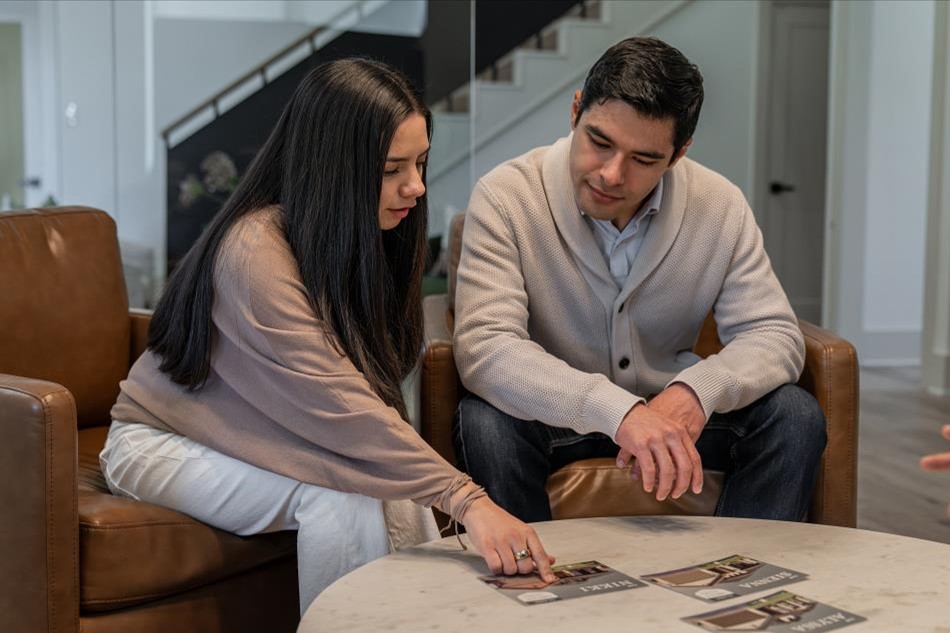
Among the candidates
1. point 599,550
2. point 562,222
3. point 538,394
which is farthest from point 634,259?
point 599,550

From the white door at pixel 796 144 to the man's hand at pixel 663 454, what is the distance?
16.8 feet

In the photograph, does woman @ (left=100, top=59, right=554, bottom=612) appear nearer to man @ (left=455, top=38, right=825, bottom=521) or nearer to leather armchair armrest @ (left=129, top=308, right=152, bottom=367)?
man @ (left=455, top=38, right=825, bottom=521)

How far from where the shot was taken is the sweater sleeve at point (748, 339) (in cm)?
202

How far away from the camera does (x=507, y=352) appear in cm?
206

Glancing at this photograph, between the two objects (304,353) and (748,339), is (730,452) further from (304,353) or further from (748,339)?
(304,353)

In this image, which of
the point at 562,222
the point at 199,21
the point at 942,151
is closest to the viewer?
the point at 562,222

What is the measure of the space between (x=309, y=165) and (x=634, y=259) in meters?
0.69

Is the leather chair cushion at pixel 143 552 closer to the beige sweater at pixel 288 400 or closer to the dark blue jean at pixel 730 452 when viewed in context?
the beige sweater at pixel 288 400

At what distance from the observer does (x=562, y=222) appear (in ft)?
7.30

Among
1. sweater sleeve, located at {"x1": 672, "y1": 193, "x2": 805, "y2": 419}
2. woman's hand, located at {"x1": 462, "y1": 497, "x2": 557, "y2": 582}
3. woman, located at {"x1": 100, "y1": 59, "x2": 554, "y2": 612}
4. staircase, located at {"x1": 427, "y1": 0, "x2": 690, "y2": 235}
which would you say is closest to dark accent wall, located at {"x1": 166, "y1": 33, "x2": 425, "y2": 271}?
staircase, located at {"x1": 427, "y1": 0, "x2": 690, "y2": 235}

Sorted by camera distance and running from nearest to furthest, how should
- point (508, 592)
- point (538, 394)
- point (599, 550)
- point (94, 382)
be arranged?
point (508, 592)
point (599, 550)
point (538, 394)
point (94, 382)

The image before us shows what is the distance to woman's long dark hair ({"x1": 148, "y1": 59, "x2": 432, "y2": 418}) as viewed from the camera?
180 centimetres

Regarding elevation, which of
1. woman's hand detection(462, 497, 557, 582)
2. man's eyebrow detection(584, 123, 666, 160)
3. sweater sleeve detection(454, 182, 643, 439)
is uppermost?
man's eyebrow detection(584, 123, 666, 160)

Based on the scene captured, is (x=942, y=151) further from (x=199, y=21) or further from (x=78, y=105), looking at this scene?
(x=78, y=105)
